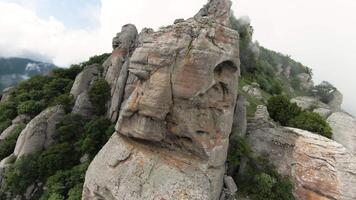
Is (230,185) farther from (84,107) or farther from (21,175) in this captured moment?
(84,107)

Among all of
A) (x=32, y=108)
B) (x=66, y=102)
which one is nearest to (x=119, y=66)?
(x=66, y=102)

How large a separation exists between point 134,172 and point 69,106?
27900 mm

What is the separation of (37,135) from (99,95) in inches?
385

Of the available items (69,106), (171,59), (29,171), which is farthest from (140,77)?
(69,106)

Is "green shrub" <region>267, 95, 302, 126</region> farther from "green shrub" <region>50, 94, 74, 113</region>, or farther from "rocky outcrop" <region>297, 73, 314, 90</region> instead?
"rocky outcrop" <region>297, 73, 314, 90</region>

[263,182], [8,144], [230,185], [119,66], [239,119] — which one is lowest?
[8,144]

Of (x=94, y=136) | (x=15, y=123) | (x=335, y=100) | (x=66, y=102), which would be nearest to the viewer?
(x=94, y=136)

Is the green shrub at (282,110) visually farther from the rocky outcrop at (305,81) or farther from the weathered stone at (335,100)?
the rocky outcrop at (305,81)

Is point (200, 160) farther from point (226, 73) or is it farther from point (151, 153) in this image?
point (226, 73)

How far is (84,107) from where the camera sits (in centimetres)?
4916

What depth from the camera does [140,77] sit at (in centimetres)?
2770

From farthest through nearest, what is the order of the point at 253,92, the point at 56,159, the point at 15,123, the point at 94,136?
1. the point at 253,92
2. the point at 15,123
3. the point at 94,136
4. the point at 56,159

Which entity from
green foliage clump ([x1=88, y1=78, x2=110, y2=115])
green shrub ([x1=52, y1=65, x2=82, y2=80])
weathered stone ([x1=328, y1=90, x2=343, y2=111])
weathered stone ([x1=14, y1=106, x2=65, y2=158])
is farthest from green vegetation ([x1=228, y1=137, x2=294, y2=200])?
weathered stone ([x1=328, y1=90, x2=343, y2=111])

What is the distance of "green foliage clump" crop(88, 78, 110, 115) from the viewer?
48312 millimetres
